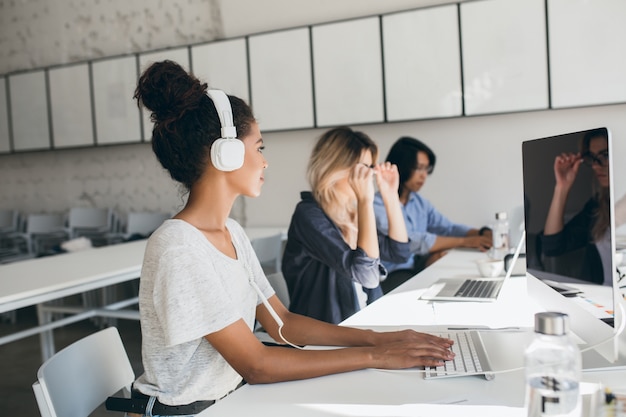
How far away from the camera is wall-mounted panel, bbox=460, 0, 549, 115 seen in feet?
12.6

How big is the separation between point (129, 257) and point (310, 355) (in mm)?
2180

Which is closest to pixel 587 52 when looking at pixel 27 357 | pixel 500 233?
pixel 500 233

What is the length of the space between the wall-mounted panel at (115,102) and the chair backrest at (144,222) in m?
0.66

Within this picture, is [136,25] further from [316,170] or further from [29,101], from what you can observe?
[316,170]

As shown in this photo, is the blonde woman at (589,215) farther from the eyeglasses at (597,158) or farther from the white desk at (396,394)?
the white desk at (396,394)

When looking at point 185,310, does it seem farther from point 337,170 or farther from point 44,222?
point 44,222

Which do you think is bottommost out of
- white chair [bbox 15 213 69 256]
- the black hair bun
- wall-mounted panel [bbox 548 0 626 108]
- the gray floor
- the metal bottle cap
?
the gray floor

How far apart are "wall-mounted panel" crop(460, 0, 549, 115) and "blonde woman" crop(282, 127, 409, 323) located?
1812 millimetres

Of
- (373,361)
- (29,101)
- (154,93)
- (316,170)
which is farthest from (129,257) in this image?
(29,101)

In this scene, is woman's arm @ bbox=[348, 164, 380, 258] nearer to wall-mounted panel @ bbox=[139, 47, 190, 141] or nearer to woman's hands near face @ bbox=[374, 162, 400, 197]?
woman's hands near face @ bbox=[374, 162, 400, 197]

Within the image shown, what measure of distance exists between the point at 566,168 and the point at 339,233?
112 centimetres

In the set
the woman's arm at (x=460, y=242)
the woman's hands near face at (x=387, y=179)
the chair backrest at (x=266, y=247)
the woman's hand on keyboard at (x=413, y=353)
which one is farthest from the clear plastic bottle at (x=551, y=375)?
the chair backrest at (x=266, y=247)

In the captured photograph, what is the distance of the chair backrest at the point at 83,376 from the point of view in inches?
46.3

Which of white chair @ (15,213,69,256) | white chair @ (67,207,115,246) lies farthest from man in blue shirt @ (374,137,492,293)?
white chair @ (15,213,69,256)
